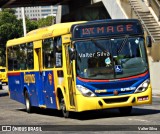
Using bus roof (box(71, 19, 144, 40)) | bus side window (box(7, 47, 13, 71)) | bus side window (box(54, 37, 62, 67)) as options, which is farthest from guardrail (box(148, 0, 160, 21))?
bus roof (box(71, 19, 144, 40))

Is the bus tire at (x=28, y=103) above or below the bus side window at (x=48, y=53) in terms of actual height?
below

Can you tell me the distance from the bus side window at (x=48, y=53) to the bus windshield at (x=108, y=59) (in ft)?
6.89

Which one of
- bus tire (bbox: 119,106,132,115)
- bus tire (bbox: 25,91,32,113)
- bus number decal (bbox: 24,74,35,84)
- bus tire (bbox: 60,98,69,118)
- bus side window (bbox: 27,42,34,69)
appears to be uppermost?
bus side window (bbox: 27,42,34,69)

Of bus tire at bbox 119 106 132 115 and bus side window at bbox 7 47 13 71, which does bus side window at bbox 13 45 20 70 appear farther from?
bus tire at bbox 119 106 132 115

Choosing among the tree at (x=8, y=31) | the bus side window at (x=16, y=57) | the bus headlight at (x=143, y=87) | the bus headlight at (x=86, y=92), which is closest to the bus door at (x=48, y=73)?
the bus headlight at (x=86, y=92)

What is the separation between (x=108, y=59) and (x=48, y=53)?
290 centimetres

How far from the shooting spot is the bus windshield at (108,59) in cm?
1642

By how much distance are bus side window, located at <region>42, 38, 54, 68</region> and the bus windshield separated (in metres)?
2.10

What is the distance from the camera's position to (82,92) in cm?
1631

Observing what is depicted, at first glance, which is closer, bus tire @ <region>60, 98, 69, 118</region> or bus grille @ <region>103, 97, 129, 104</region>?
bus grille @ <region>103, 97, 129, 104</region>

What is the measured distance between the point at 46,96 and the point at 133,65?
4.06 m

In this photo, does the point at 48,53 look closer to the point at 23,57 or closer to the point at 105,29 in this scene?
the point at 105,29

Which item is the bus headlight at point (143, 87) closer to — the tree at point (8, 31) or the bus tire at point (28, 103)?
the bus tire at point (28, 103)

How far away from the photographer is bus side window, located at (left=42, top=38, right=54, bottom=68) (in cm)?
1847
